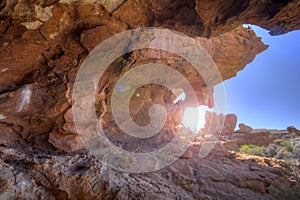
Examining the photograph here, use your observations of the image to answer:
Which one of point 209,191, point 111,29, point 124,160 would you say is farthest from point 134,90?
point 209,191

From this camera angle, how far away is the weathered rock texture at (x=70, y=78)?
3.72 meters

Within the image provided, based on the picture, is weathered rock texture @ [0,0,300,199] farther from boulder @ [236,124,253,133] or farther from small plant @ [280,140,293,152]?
boulder @ [236,124,253,133]

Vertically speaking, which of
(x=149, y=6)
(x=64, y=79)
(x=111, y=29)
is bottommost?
(x=64, y=79)

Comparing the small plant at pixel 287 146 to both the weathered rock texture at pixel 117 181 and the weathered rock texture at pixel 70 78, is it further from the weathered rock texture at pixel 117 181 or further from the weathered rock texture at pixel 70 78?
the weathered rock texture at pixel 70 78

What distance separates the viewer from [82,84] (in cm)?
610

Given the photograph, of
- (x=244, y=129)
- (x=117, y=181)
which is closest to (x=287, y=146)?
(x=244, y=129)

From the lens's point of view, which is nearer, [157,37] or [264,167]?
[264,167]

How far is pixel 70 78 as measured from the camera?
591 cm

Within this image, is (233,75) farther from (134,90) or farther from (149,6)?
(149,6)

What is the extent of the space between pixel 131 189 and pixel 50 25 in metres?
5.00

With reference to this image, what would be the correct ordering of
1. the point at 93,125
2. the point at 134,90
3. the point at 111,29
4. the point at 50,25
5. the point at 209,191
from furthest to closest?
the point at 134,90
the point at 93,125
the point at 111,29
the point at 50,25
the point at 209,191

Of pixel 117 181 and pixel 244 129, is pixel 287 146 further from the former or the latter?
pixel 117 181

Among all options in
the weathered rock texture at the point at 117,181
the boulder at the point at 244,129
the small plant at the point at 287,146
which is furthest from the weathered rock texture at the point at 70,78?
the boulder at the point at 244,129

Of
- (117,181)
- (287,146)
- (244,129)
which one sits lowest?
(117,181)
